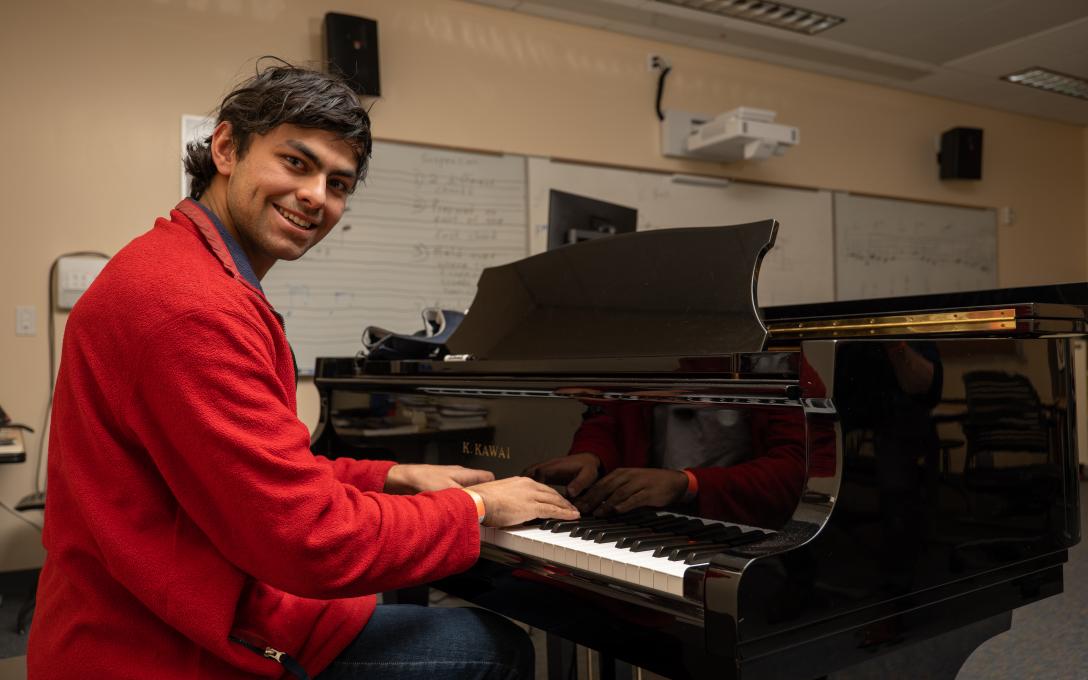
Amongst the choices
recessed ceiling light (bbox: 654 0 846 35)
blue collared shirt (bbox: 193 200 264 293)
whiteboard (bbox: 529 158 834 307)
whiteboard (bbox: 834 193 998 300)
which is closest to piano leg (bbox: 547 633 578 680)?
blue collared shirt (bbox: 193 200 264 293)

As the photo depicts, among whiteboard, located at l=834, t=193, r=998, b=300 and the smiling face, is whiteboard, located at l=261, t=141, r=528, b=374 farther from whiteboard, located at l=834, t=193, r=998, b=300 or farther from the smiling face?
the smiling face

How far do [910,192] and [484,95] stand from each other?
351 cm

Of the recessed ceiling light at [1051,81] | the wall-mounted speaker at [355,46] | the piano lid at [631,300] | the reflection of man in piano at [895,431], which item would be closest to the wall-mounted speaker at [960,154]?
the recessed ceiling light at [1051,81]

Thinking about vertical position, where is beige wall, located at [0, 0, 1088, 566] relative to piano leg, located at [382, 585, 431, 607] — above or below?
above

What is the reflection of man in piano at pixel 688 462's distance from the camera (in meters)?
1.26

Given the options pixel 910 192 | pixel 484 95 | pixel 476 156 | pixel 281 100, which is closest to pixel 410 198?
pixel 476 156

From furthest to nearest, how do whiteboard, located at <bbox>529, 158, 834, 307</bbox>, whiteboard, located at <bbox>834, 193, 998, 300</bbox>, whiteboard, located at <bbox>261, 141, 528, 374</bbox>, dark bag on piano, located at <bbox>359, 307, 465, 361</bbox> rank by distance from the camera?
whiteboard, located at <bbox>834, 193, 998, 300</bbox>, whiteboard, located at <bbox>529, 158, 834, 307</bbox>, whiteboard, located at <bbox>261, 141, 528, 374</bbox>, dark bag on piano, located at <bbox>359, 307, 465, 361</bbox>

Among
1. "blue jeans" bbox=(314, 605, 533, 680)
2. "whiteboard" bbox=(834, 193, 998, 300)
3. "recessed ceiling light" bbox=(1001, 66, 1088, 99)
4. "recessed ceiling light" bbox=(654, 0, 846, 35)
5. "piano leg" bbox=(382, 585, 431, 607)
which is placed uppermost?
"recessed ceiling light" bbox=(1001, 66, 1088, 99)

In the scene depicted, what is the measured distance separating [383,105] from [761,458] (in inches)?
137

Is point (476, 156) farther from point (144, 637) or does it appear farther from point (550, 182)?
point (144, 637)

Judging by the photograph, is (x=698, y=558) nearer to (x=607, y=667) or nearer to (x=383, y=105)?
(x=607, y=667)

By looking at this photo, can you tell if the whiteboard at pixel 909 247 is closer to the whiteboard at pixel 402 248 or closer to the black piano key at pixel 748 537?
the whiteboard at pixel 402 248

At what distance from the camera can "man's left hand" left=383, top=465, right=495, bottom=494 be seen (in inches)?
59.7

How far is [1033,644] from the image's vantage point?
9.37 feet
